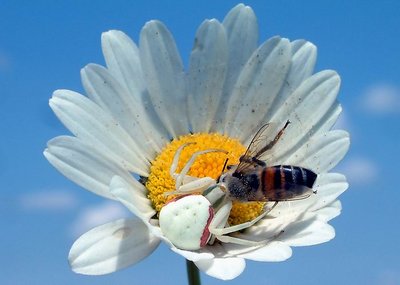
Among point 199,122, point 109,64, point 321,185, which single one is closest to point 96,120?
point 109,64

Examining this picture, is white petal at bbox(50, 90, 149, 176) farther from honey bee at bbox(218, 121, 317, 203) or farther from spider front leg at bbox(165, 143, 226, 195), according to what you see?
honey bee at bbox(218, 121, 317, 203)

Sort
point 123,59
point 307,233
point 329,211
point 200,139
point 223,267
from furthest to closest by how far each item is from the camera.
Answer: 1. point 200,139
2. point 123,59
3. point 329,211
4. point 307,233
5. point 223,267

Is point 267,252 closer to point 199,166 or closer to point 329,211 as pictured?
point 329,211

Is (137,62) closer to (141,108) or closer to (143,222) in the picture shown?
(141,108)

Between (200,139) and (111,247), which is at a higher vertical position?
(200,139)

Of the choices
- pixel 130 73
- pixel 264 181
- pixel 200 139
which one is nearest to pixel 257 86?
pixel 200 139

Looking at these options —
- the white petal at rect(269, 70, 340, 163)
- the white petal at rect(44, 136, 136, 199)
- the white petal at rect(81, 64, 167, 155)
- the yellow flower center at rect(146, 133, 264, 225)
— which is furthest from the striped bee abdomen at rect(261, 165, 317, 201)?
the white petal at rect(81, 64, 167, 155)

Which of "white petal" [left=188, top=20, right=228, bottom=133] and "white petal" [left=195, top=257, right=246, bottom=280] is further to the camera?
"white petal" [left=188, top=20, right=228, bottom=133]
